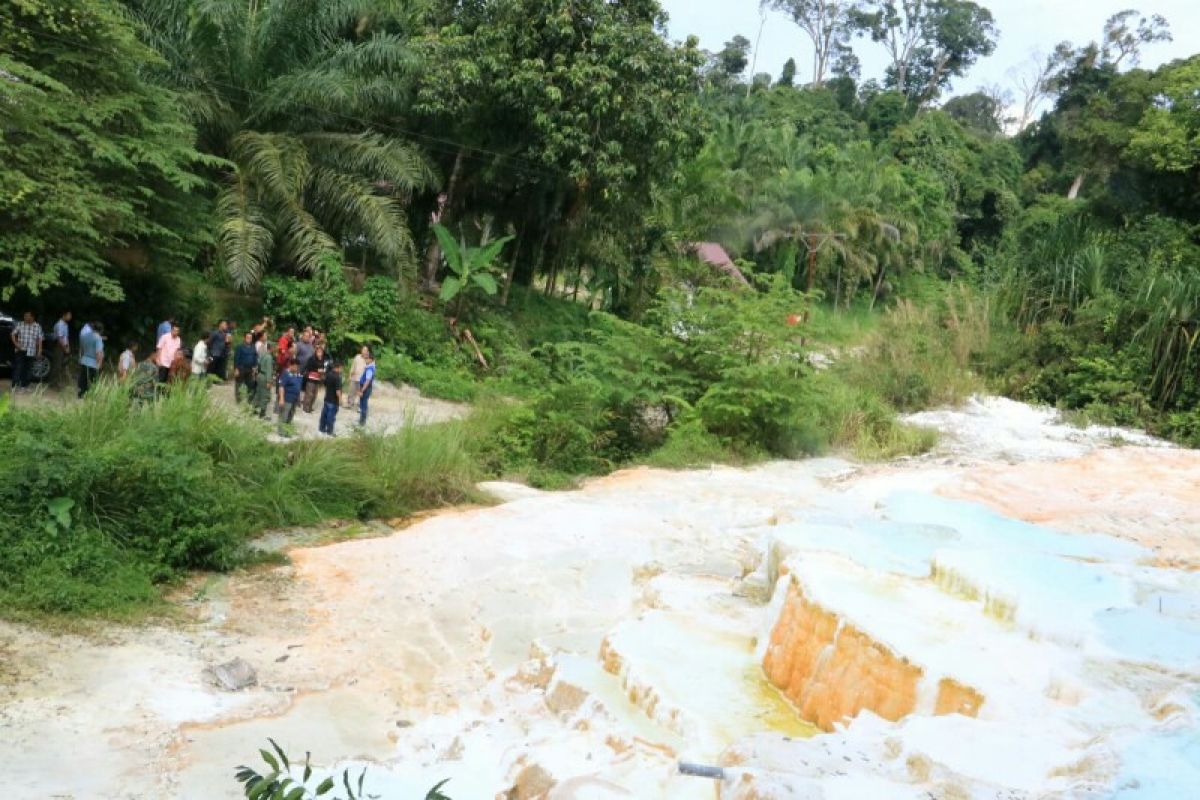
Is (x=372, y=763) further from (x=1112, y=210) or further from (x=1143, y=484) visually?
(x=1112, y=210)

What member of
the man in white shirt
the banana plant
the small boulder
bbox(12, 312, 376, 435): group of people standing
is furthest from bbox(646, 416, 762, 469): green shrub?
the small boulder

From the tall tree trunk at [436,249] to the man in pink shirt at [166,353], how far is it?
931cm

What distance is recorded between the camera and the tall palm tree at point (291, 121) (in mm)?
18047

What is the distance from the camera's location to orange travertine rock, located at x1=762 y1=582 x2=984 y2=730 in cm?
588

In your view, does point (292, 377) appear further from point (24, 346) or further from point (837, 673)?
point (837, 673)

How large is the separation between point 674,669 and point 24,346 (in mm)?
10405

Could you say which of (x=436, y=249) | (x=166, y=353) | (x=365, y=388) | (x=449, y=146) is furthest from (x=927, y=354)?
(x=166, y=353)

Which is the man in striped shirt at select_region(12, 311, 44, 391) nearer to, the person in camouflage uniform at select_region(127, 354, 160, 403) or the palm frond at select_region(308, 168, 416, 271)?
the person in camouflage uniform at select_region(127, 354, 160, 403)

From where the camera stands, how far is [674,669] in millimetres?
6672

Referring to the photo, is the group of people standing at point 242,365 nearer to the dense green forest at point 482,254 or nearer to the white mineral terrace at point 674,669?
the dense green forest at point 482,254

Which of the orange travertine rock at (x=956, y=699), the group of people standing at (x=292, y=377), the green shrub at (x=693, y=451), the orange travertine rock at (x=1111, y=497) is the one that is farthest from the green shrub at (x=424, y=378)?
the orange travertine rock at (x=956, y=699)

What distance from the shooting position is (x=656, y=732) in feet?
19.6

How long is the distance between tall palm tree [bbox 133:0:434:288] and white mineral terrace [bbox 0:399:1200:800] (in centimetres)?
980

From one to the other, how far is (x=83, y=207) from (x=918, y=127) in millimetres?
37557
